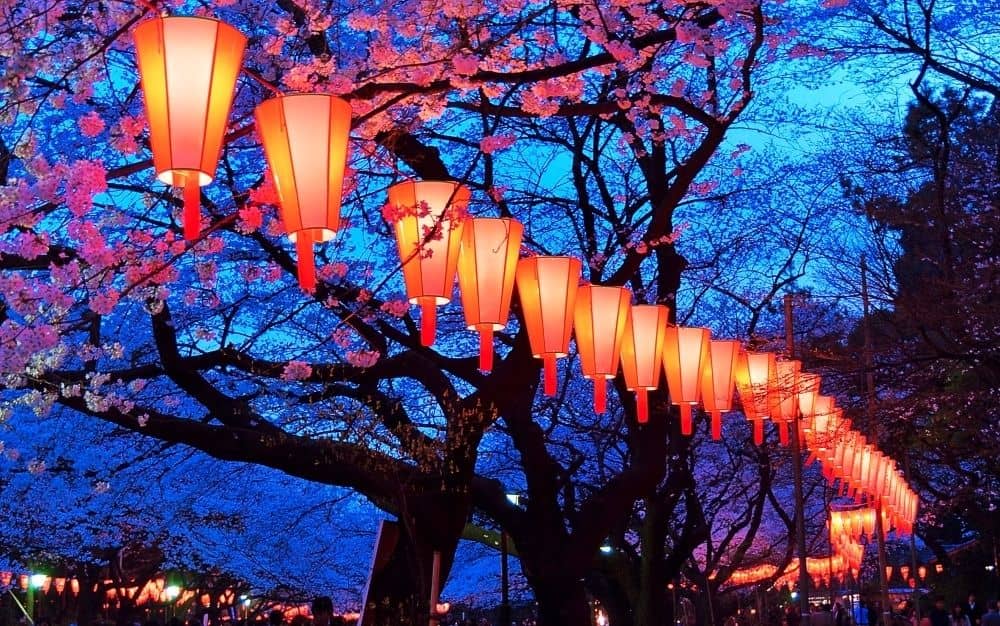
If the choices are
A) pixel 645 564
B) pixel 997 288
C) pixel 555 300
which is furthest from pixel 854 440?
pixel 555 300

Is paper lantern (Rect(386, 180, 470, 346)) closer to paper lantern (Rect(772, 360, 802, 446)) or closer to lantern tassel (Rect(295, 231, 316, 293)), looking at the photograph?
lantern tassel (Rect(295, 231, 316, 293))

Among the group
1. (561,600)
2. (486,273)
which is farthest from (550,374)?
(561,600)

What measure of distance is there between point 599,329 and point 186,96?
185 inches

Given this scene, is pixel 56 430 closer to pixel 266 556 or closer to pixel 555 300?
pixel 266 556

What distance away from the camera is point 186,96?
439 cm

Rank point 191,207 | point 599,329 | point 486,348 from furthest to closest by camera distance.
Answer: point 599,329
point 486,348
point 191,207

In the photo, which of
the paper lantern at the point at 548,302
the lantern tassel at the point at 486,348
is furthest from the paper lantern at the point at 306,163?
the paper lantern at the point at 548,302

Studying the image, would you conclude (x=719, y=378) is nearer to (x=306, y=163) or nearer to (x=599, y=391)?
(x=599, y=391)

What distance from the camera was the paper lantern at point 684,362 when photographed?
992cm

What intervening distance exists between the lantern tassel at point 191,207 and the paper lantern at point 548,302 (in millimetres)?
3730

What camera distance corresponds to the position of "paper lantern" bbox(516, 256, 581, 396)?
787 cm

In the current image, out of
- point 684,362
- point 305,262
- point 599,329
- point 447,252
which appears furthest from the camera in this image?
point 684,362

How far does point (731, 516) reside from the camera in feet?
101

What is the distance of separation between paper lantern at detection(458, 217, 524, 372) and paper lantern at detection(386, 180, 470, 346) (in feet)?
1.36
